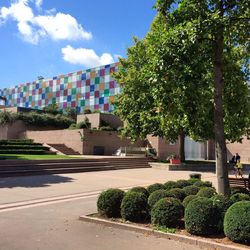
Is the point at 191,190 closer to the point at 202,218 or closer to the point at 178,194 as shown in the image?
the point at 178,194

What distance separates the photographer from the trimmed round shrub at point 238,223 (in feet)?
21.5

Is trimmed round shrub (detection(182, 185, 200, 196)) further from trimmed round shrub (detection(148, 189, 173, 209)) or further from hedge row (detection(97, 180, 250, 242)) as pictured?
trimmed round shrub (detection(148, 189, 173, 209))

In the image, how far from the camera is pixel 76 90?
7556 cm

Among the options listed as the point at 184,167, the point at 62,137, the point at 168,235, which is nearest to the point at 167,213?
the point at 168,235

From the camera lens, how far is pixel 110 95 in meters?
68.0

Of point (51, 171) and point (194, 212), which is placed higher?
point (51, 171)

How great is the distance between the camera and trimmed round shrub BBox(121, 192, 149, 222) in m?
8.30

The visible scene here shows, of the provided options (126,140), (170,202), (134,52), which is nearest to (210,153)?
(126,140)

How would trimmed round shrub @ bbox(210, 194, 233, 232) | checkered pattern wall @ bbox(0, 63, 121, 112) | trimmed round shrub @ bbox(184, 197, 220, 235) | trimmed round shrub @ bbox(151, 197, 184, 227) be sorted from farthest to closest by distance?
checkered pattern wall @ bbox(0, 63, 121, 112), trimmed round shrub @ bbox(151, 197, 184, 227), trimmed round shrub @ bbox(210, 194, 233, 232), trimmed round shrub @ bbox(184, 197, 220, 235)

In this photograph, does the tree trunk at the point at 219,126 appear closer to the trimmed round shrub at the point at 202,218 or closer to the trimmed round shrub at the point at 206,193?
the trimmed round shrub at the point at 206,193

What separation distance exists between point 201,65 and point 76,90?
224 feet

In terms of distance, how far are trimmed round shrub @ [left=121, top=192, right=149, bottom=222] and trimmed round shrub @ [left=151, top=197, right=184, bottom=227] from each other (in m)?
0.49

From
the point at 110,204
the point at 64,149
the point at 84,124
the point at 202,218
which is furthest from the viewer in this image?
the point at 84,124

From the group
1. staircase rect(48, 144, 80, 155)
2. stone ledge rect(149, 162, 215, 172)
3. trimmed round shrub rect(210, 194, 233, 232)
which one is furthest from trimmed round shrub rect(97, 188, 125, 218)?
staircase rect(48, 144, 80, 155)
